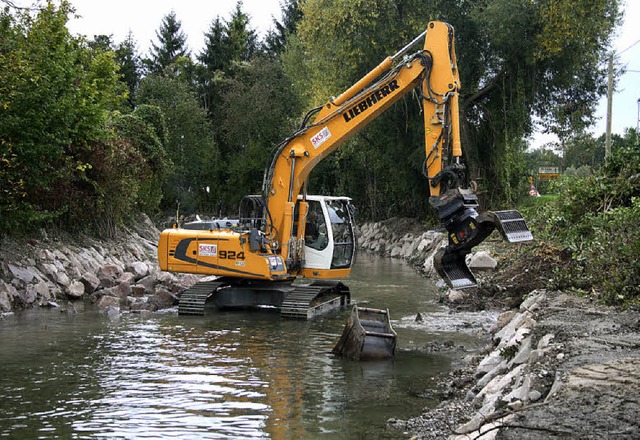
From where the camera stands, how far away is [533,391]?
5586mm

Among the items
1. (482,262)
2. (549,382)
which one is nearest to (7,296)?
(482,262)

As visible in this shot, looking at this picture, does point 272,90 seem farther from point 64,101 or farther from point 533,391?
point 533,391

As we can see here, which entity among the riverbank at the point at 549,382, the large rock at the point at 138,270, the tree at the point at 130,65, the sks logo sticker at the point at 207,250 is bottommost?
the riverbank at the point at 549,382

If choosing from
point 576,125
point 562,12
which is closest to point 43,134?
point 562,12

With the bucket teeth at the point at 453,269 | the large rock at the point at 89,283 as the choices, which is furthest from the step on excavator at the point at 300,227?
the bucket teeth at the point at 453,269

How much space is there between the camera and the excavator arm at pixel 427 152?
32.7ft

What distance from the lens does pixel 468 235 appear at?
32.3 feet

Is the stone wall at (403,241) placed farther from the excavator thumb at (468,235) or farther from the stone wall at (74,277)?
the excavator thumb at (468,235)

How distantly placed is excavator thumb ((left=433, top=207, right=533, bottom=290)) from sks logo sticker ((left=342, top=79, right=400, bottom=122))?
341 centimetres

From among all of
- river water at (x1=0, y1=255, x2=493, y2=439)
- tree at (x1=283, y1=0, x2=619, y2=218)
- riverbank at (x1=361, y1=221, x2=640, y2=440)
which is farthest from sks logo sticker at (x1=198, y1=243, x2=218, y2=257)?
tree at (x1=283, y1=0, x2=619, y2=218)

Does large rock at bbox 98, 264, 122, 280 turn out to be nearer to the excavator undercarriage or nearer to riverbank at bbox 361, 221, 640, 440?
the excavator undercarriage

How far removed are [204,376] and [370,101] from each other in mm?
6085

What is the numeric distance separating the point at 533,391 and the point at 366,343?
393cm

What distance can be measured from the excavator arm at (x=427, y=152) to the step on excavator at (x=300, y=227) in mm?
18
